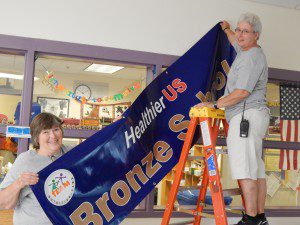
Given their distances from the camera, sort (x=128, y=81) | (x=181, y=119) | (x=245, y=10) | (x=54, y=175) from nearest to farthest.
→ (x=54, y=175) → (x=181, y=119) → (x=245, y=10) → (x=128, y=81)

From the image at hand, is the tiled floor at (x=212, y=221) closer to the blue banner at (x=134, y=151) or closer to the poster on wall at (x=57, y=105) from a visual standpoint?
the blue banner at (x=134, y=151)

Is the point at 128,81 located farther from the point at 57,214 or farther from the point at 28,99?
the point at 57,214

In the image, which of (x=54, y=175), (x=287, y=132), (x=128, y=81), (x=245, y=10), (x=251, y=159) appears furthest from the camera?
(x=128, y=81)

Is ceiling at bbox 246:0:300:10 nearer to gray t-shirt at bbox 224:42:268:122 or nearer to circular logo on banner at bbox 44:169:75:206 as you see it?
gray t-shirt at bbox 224:42:268:122

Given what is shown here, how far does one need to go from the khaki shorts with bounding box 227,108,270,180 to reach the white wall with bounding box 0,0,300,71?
118 centimetres

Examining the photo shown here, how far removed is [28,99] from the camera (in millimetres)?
3182

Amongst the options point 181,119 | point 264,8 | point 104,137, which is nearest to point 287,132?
point 264,8

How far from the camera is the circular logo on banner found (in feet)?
7.44

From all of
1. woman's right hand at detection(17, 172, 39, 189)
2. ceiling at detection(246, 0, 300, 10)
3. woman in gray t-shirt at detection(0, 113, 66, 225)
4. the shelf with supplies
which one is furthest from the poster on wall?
woman's right hand at detection(17, 172, 39, 189)

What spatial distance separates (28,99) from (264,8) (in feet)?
7.97

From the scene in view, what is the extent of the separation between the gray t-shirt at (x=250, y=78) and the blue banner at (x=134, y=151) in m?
0.36

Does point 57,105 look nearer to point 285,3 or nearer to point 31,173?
point 285,3

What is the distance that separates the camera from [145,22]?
137 inches

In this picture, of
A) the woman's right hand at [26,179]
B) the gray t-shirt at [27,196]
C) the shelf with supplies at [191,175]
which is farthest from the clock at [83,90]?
the woman's right hand at [26,179]
